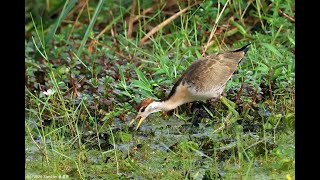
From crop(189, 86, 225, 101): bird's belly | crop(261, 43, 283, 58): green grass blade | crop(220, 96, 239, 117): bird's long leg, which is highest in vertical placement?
crop(261, 43, 283, 58): green grass blade

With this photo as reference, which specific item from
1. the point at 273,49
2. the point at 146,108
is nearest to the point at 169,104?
the point at 146,108

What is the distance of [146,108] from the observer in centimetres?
674

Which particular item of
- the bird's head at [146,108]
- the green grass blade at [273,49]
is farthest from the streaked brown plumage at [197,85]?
the green grass blade at [273,49]

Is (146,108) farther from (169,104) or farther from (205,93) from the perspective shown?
(205,93)

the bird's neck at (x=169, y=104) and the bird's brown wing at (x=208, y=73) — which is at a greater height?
the bird's brown wing at (x=208, y=73)

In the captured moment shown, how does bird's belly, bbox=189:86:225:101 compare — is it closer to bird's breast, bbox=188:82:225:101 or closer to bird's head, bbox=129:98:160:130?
bird's breast, bbox=188:82:225:101

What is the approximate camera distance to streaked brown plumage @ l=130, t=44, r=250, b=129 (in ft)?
22.3

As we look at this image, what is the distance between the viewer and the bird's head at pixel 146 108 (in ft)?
22.1

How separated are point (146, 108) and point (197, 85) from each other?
42 centimetres

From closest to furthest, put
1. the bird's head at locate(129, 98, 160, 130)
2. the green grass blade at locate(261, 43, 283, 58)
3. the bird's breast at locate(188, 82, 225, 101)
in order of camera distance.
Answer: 1. the bird's head at locate(129, 98, 160, 130)
2. the bird's breast at locate(188, 82, 225, 101)
3. the green grass blade at locate(261, 43, 283, 58)

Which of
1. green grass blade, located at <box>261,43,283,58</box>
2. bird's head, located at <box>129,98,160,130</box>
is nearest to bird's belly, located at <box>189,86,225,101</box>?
bird's head, located at <box>129,98,160,130</box>

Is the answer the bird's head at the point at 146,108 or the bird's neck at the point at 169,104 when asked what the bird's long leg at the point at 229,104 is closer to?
the bird's neck at the point at 169,104

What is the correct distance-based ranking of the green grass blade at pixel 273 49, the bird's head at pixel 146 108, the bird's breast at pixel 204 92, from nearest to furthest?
the bird's head at pixel 146 108, the bird's breast at pixel 204 92, the green grass blade at pixel 273 49
